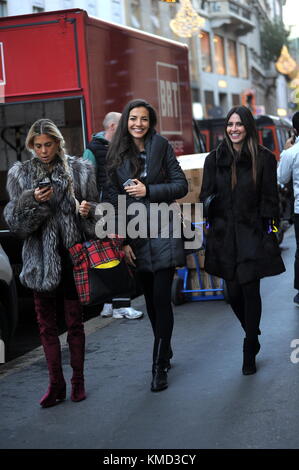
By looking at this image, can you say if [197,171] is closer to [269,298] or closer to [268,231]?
[269,298]

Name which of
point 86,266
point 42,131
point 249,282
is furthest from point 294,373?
point 42,131

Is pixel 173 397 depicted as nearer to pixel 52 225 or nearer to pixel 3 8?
pixel 52 225

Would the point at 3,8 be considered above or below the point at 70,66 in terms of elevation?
above

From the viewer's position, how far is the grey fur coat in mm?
5613

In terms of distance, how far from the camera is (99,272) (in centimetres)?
564

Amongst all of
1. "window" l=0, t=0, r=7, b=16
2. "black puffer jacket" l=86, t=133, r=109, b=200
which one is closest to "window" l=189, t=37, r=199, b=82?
"window" l=0, t=0, r=7, b=16

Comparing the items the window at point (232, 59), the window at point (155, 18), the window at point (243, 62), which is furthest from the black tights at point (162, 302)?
the window at point (243, 62)

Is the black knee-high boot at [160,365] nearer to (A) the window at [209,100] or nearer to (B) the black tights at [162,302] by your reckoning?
(B) the black tights at [162,302]

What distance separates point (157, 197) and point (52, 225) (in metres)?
0.71

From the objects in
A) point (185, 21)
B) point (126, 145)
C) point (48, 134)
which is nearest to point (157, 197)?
point (126, 145)

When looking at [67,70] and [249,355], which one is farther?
[67,70]

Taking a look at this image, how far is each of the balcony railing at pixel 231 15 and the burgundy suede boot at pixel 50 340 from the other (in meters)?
41.2

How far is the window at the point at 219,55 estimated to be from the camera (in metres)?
45.8

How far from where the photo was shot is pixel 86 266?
5633 millimetres
